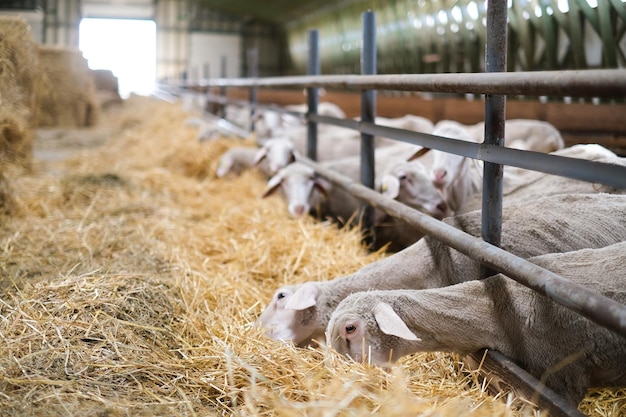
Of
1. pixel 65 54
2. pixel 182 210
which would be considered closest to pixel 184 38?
pixel 65 54

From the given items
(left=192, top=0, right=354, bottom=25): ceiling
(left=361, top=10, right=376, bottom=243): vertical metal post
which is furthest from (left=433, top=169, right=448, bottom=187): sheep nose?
(left=192, top=0, right=354, bottom=25): ceiling

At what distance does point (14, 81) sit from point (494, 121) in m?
3.49

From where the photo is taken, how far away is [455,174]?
423cm

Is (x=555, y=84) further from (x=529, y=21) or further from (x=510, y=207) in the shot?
(x=529, y=21)

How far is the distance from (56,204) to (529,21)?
6.75 meters

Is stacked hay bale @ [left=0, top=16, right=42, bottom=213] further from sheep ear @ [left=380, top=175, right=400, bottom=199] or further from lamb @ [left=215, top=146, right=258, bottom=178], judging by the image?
sheep ear @ [left=380, top=175, right=400, bottom=199]

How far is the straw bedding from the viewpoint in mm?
1935

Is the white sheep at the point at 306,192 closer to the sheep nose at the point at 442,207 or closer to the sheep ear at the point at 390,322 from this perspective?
the sheep nose at the point at 442,207

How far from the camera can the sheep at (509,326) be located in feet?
6.97

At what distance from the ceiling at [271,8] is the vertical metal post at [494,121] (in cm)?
2052

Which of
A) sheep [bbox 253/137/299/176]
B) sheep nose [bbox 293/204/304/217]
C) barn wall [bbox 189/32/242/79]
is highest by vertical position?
barn wall [bbox 189/32/242/79]

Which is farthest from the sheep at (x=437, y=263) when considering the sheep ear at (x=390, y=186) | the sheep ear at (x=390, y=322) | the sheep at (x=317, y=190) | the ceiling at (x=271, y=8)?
the ceiling at (x=271, y=8)

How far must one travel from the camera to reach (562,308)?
2.19m

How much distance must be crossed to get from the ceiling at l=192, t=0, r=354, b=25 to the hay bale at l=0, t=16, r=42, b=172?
1820 centimetres
